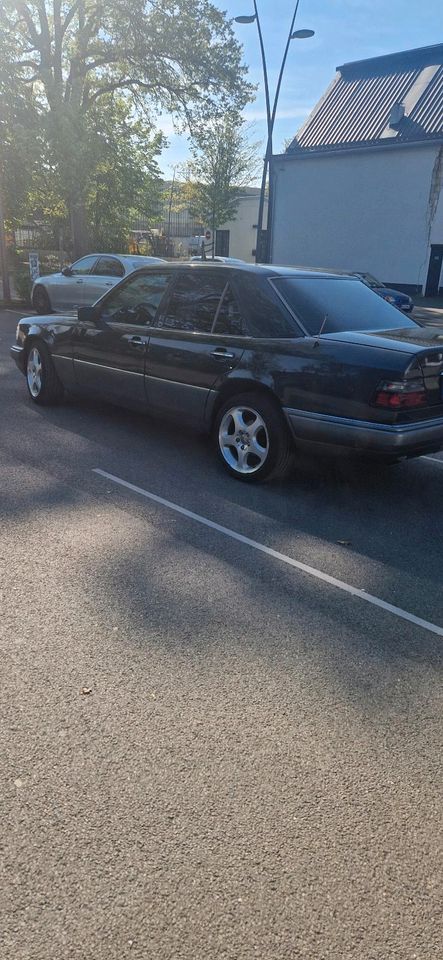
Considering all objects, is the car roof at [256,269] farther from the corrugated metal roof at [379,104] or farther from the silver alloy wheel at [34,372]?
the corrugated metal roof at [379,104]

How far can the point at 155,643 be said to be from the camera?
10.4ft

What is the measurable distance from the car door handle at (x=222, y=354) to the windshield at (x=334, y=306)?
0.59 m

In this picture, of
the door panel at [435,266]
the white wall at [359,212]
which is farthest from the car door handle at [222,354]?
the door panel at [435,266]

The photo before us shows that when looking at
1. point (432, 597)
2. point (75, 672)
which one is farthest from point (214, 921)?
point (432, 597)

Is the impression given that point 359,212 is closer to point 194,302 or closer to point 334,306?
point 194,302

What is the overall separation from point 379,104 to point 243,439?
1136 inches

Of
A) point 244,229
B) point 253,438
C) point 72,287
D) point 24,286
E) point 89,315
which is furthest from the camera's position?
point 244,229

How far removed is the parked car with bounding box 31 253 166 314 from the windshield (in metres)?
7.85

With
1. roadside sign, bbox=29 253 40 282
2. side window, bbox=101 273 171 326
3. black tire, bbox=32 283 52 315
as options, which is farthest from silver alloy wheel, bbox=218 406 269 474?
roadside sign, bbox=29 253 40 282

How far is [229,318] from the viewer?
559 cm

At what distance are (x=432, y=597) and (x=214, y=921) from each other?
225 cm

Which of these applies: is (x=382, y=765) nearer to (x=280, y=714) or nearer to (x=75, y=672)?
(x=280, y=714)

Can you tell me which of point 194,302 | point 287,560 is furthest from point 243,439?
point 287,560

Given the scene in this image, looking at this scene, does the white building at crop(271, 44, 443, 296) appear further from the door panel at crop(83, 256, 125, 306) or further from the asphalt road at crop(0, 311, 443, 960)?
the asphalt road at crop(0, 311, 443, 960)
